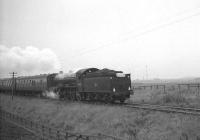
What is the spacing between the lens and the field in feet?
38.2

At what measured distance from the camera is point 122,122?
1472 cm

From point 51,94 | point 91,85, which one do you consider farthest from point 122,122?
point 51,94

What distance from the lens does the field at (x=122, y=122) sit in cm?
1164

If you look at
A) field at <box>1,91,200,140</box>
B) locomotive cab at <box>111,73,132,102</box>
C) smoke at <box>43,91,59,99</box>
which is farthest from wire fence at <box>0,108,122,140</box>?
smoke at <box>43,91,59,99</box>

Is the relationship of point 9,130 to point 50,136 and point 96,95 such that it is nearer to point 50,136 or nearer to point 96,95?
point 50,136

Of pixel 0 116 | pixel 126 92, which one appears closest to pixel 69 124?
pixel 126 92

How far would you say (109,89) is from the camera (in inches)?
795

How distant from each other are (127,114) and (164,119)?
118 inches

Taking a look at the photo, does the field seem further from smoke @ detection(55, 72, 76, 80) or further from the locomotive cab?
smoke @ detection(55, 72, 76, 80)

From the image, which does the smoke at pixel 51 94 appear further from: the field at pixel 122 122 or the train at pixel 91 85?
the field at pixel 122 122

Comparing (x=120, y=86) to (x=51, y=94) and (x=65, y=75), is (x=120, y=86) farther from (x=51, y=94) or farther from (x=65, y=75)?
(x=51, y=94)

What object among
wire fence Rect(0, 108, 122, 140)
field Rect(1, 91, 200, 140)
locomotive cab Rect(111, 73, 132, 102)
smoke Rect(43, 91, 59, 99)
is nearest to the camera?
field Rect(1, 91, 200, 140)

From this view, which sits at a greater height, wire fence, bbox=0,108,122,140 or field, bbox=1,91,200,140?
field, bbox=1,91,200,140

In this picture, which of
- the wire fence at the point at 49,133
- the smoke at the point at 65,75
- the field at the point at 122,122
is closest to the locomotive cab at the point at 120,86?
the field at the point at 122,122
